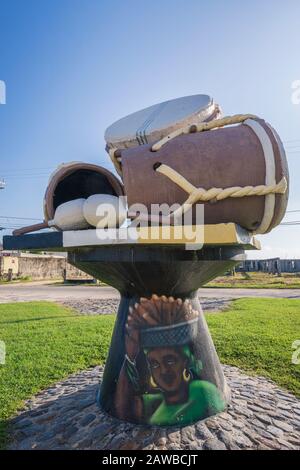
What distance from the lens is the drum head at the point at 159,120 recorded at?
8.63 feet

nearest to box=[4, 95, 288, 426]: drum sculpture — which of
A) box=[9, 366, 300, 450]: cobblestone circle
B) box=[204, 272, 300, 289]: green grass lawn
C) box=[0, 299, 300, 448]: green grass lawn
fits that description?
box=[9, 366, 300, 450]: cobblestone circle

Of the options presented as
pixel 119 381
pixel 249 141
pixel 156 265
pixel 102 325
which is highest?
pixel 249 141

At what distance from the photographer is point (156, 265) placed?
2.71 m

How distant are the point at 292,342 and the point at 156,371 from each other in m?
3.99

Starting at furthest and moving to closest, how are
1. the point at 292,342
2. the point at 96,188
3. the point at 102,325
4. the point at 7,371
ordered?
the point at 102,325
the point at 292,342
the point at 7,371
the point at 96,188

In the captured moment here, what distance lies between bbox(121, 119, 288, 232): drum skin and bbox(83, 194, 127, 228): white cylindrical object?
138mm

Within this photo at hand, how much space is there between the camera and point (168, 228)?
2186 millimetres

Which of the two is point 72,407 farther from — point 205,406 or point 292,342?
point 292,342

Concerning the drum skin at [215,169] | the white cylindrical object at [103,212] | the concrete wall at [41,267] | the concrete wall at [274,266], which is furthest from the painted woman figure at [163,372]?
the concrete wall at [274,266]

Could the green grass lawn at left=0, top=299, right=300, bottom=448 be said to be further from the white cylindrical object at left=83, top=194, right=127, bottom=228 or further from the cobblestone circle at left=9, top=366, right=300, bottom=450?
the white cylindrical object at left=83, top=194, right=127, bottom=228

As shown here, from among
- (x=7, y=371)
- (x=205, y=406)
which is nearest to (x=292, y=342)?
(x=205, y=406)

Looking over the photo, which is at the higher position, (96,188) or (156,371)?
(96,188)

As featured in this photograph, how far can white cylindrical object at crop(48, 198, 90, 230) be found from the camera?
2.48m

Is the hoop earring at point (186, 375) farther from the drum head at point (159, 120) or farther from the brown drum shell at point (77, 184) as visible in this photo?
the drum head at point (159, 120)
